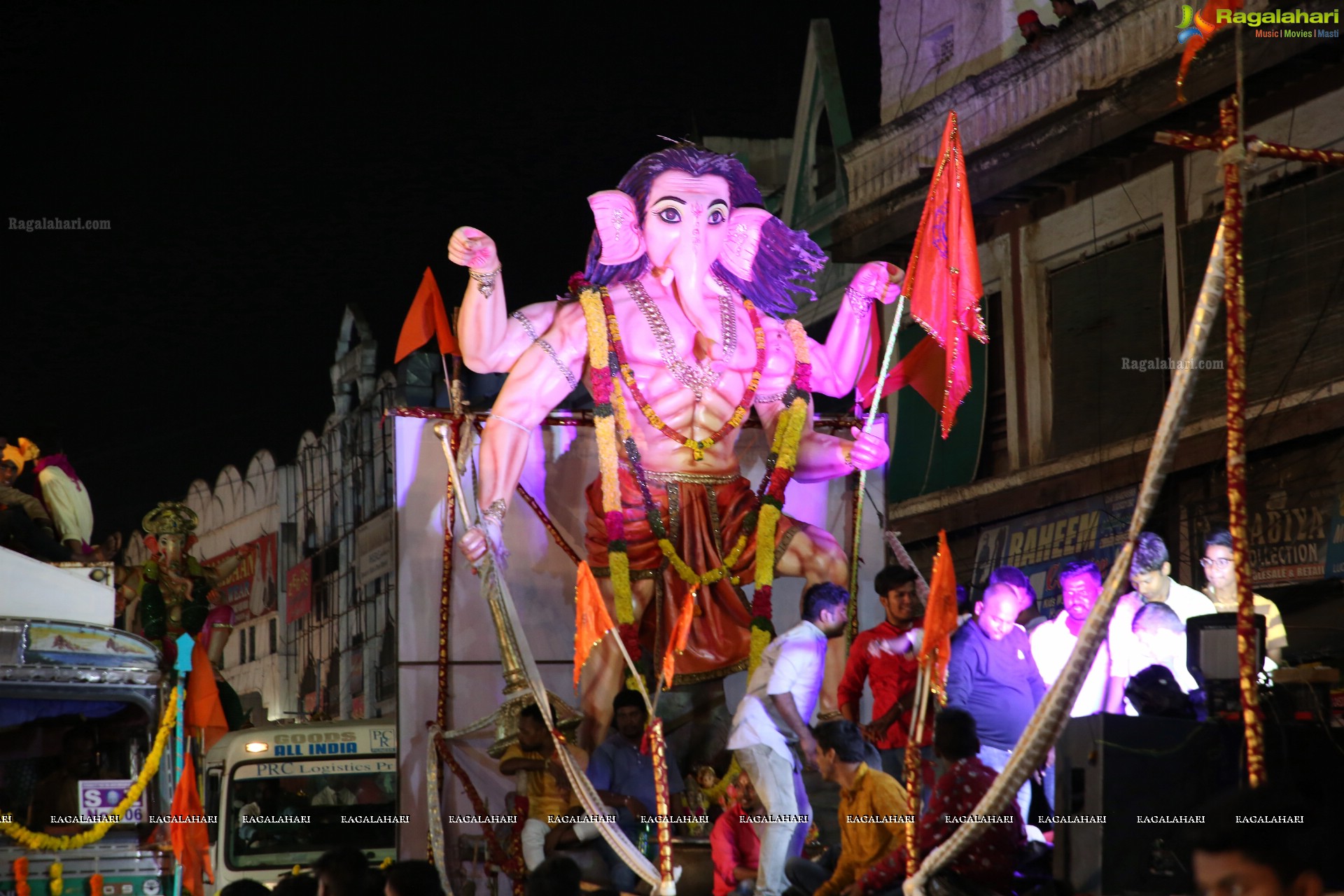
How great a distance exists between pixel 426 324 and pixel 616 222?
128 cm

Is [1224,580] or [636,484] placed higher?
[636,484]

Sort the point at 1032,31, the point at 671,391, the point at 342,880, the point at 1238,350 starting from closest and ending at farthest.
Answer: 1. the point at 1238,350
2. the point at 342,880
3. the point at 671,391
4. the point at 1032,31

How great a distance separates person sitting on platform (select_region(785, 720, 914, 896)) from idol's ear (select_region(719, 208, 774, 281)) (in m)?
3.30

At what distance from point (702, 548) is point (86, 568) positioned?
4099mm

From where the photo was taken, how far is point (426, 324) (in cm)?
988

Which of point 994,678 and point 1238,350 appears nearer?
point 1238,350

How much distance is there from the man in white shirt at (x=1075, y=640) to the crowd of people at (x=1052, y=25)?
27.4ft

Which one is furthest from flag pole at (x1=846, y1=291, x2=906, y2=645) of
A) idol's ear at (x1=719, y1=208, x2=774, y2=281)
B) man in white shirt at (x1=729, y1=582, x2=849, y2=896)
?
idol's ear at (x1=719, y1=208, x2=774, y2=281)

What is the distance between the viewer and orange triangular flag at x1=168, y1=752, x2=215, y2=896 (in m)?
10.1

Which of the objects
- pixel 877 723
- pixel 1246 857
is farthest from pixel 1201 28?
pixel 1246 857

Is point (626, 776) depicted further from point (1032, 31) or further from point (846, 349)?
point (1032, 31)

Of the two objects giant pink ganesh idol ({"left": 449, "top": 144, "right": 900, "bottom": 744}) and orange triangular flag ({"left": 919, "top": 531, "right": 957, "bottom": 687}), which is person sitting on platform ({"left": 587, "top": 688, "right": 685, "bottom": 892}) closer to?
giant pink ganesh idol ({"left": 449, "top": 144, "right": 900, "bottom": 744})

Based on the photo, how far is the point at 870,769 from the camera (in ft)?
23.2

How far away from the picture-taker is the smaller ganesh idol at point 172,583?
11391mm
